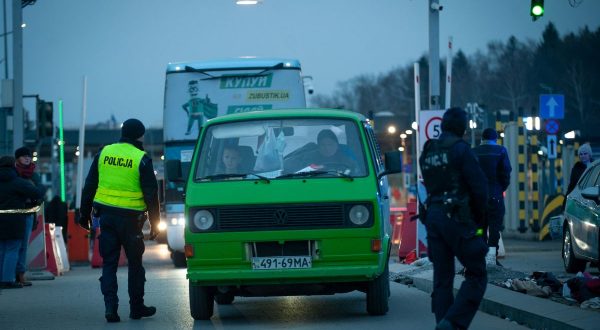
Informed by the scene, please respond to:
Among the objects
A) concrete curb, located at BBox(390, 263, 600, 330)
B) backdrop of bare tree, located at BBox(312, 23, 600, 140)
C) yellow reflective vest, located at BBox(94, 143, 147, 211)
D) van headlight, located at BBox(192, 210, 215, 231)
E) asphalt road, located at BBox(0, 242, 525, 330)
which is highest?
backdrop of bare tree, located at BBox(312, 23, 600, 140)

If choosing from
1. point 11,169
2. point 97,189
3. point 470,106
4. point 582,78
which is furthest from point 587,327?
point 582,78

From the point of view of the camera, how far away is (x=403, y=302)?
14664mm

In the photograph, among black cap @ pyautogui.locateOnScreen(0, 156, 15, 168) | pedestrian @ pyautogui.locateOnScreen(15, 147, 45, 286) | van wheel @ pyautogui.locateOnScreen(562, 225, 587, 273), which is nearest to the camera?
van wheel @ pyautogui.locateOnScreen(562, 225, 587, 273)

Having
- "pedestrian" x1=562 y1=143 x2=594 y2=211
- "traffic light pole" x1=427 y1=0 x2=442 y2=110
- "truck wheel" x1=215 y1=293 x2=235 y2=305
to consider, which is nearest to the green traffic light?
"traffic light pole" x1=427 y1=0 x2=442 y2=110

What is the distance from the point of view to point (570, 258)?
17734 millimetres

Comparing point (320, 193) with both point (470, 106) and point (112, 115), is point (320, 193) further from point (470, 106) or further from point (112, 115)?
point (112, 115)

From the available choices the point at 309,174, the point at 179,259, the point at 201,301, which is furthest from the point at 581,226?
the point at 179,259

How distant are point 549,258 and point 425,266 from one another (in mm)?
4960

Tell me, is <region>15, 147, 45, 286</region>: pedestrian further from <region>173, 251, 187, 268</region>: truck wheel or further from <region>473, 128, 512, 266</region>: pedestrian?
<region>173, 251, 187, 268</region>: truck wheel

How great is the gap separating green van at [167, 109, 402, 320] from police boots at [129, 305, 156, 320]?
26.7 inches

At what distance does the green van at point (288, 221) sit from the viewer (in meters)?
12.4

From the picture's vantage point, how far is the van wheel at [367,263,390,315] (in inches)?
505

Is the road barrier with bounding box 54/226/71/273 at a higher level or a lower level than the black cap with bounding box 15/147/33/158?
lower

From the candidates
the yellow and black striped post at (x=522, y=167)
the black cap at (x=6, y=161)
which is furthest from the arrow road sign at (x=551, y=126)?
the black cap at (x=6, y=161)
